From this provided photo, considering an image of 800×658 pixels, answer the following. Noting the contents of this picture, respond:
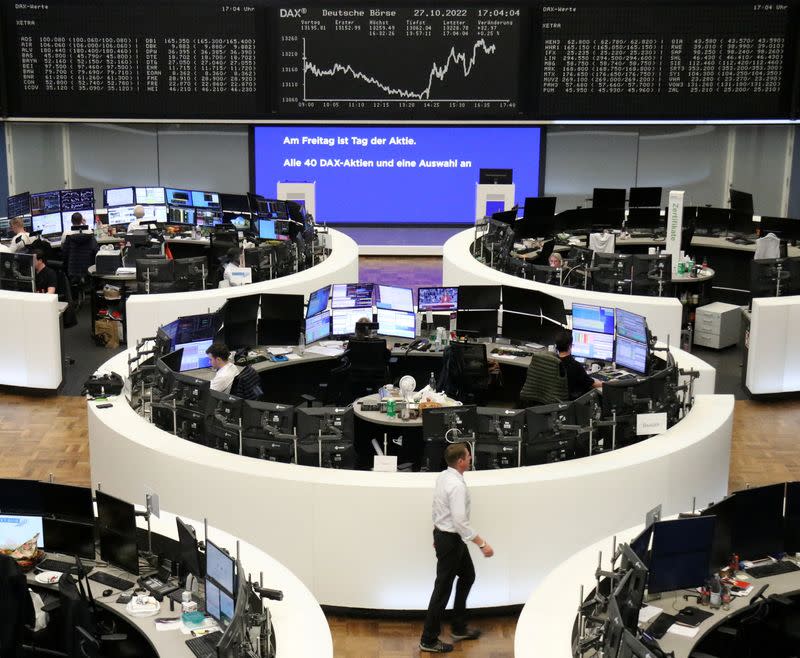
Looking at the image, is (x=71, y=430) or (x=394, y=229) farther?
(x=394, y=229)

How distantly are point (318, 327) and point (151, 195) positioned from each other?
20.1ft

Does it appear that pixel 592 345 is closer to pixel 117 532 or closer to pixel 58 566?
pixel 117 532

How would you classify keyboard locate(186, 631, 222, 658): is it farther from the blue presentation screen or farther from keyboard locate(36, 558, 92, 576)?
the blue presentation screen

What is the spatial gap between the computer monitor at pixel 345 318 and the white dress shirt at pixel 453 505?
4.39 metres

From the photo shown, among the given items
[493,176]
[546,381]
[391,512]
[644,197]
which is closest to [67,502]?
[391,512]

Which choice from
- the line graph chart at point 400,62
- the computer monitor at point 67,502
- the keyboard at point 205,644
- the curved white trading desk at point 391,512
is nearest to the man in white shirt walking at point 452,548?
the curved white trading desk at point 391,512

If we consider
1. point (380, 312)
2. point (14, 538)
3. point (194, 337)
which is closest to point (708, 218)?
point (380, 312)

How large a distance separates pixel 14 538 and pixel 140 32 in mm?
11137

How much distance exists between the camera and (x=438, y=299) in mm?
10859

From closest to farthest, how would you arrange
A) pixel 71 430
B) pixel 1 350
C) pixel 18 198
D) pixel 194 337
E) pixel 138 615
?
pixel 138 615
pixel 194 337
pixel 71 430
pixel 1 350
pixel 18 198

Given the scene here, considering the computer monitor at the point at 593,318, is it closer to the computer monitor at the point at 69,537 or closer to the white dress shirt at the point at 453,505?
the white dress shirt at the point at 453,505

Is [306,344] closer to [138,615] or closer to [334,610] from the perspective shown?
[334,610]

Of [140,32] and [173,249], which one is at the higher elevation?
[140,32]

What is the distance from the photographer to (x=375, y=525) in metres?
7.05
